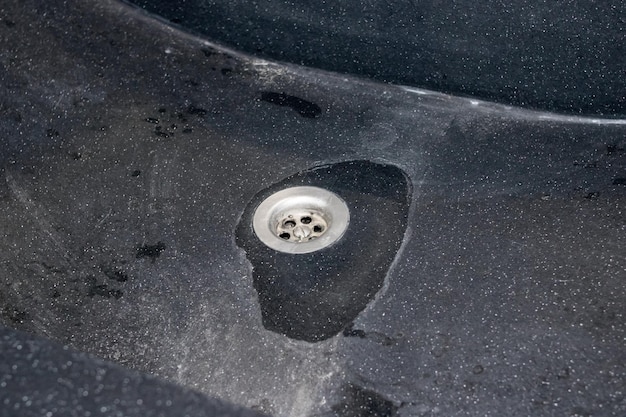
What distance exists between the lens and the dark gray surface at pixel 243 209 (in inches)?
28.1

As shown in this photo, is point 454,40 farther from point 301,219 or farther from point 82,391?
point 82,391

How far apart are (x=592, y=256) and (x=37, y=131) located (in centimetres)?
58

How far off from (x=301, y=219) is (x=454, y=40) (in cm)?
25

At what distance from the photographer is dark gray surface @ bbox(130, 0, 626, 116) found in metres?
0.89

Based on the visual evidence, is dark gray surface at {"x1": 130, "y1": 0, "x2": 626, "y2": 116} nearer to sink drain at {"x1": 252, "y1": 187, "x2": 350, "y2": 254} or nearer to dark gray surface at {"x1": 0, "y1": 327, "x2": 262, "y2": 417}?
sink drain at {"x1": 252, "y1": 187, "x2": 350, "y2": 254}

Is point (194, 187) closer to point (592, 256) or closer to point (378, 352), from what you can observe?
point (378, 352)

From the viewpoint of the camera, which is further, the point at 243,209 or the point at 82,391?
the point at 243,209

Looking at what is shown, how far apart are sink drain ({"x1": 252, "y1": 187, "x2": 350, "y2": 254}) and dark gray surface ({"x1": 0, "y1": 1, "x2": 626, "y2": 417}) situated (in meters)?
0.03

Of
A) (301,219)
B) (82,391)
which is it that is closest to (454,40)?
(301,219)

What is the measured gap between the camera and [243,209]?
2.93 feet

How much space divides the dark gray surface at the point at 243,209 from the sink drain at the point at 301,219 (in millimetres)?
31

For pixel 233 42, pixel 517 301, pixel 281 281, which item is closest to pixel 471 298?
pixel 517 301

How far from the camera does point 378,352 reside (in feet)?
2.43

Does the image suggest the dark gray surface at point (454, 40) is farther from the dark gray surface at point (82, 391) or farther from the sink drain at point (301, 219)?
the dark gray surface at point (82, 391)
